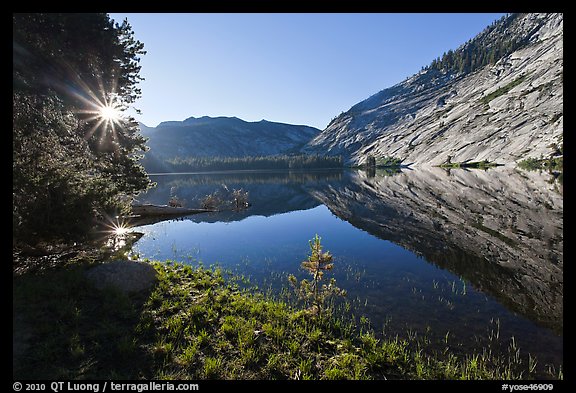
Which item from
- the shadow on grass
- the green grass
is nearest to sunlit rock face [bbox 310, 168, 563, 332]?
the green grass

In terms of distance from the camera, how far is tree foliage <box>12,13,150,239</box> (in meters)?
12.1

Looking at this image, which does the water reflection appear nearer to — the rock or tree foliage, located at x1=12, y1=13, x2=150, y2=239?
the rock

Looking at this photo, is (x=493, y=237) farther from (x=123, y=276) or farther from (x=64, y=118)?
(x=64, y=118)

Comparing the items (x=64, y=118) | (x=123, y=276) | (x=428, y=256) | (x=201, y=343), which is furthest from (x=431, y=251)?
(x=64, y=118)

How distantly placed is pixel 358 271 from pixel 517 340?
28.5 ft

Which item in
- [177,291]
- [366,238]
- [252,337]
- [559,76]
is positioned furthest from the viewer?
[559,76]

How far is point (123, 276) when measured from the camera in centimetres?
1174

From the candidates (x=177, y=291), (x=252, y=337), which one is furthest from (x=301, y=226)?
(x=252, y=337)

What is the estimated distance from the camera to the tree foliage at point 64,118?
12102 mm

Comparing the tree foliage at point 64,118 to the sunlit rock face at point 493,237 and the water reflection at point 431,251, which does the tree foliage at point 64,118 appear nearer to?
the water reflection at point 431,251

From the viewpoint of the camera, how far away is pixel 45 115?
540 inches

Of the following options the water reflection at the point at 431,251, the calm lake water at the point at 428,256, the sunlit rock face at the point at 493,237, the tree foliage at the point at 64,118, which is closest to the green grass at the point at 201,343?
the calm lake water at the point at 428,256

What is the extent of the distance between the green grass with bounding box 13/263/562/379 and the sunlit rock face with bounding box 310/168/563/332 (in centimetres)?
649
